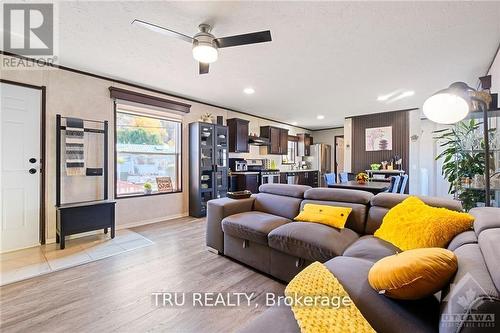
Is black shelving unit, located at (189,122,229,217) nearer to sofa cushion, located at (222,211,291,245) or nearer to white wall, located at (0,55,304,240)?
white wall, located at (0,55,304,240)

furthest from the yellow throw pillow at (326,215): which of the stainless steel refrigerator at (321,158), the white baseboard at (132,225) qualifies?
the stainless steel refrigerator at (321,158)

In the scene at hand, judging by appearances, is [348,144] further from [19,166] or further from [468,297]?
[19,166]

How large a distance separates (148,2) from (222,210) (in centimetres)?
223

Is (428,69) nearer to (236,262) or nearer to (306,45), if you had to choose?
(306,45)

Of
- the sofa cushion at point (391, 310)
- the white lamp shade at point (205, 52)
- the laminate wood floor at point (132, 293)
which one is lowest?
the laminate wood floor at point (132, 293)

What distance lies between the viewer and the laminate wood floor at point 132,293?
65.4 inches

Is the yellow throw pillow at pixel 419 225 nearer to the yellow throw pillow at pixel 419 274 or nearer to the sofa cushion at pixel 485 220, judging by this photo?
the sofa cushion at pixel 485 220

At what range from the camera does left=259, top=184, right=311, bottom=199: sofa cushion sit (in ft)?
9.39

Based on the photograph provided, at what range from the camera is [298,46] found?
271 centimetres

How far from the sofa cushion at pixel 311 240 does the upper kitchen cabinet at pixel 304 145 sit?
21.7 feet

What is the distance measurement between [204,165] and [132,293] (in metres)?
3.09

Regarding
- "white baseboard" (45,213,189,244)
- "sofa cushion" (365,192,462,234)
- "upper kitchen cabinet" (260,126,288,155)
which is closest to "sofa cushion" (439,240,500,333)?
"sofa cushion" (365,192,462,234)

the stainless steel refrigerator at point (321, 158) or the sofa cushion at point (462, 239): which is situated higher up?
the stainless steel refrigerator at point (321, 158)

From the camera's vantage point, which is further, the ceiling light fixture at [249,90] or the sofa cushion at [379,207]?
the ceiling light fixture at [249,90]
